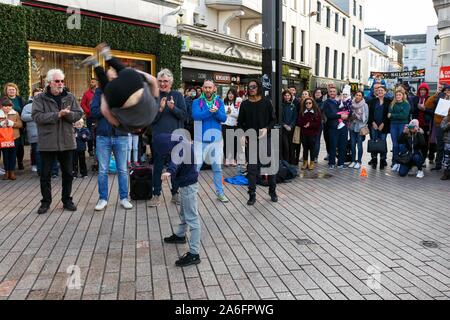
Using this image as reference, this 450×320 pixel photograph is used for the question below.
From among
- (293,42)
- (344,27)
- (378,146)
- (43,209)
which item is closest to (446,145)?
(378,146)

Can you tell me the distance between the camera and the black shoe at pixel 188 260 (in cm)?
486

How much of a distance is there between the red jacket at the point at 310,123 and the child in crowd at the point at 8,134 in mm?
6559

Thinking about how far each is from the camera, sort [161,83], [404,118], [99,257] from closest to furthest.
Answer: [99,257] → [161,83] → [404,118]

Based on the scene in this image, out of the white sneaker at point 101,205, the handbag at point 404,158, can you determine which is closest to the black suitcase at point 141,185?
the white sneaker at point 101,205

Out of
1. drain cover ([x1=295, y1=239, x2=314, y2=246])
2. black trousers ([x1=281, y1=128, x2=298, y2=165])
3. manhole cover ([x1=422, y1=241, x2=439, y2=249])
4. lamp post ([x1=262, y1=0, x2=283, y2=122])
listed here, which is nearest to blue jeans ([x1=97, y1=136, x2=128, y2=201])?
drain cover ([x1=295, y1=239, x2=314, y2=246])

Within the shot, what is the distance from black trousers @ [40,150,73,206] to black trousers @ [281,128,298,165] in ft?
18.1

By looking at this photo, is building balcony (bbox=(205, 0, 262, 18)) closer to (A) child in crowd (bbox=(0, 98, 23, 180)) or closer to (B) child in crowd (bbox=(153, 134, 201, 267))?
(A) child in crowd (bbox=(0, 98, 23, 180))

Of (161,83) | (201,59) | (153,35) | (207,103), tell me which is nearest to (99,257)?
(161,83)

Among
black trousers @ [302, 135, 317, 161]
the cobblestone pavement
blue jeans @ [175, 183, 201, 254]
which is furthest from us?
black trousers @ [302, 135, 317, 161]

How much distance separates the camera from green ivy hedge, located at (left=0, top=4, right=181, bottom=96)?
13.6 m

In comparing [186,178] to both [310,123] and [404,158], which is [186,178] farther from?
[404,158]

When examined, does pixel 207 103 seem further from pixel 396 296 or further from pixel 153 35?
→ pixel 153 35
